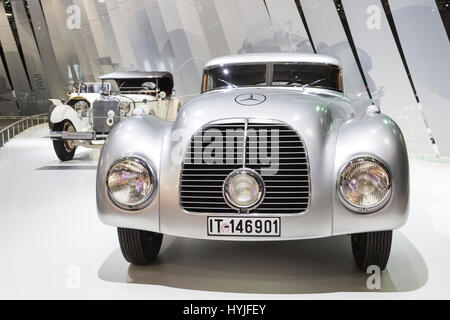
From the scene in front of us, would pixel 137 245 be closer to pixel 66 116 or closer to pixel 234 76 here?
pixel 234 76

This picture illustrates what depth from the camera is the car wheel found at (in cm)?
748

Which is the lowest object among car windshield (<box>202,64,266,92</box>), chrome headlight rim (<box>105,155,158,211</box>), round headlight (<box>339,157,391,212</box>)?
round headlight (<box>339,157,391,212</box>)

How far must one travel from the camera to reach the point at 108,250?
3.17 meters

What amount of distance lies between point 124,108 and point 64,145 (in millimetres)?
1276

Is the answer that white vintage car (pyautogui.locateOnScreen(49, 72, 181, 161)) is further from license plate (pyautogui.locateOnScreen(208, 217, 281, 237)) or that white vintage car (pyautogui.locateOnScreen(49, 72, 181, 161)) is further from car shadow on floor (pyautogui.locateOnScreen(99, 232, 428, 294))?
license plate (pyautogui.locateOnScreen(208, 217, 281, 237))

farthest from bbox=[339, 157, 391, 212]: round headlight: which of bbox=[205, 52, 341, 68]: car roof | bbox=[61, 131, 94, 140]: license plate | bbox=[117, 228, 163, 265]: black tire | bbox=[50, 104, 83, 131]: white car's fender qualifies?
bbox=[50, 104, 83, 131]: white car's fender

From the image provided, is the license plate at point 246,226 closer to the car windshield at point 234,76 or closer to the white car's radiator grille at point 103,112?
the car windshield at point 234,76

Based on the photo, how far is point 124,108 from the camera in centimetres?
746

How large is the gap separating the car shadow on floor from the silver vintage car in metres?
0.19

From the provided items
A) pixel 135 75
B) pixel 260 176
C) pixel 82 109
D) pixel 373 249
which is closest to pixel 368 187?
pixel 373 249

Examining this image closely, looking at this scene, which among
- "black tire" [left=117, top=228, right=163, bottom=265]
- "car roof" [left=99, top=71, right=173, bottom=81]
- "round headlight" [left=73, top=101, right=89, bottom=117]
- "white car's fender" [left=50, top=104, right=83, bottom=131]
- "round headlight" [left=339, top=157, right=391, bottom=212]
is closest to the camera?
"round headlight" [left=339, top=157, right=391, bottom=212]

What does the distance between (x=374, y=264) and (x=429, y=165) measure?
543 cm

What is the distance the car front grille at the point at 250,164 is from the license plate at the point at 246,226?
0.17 feet
